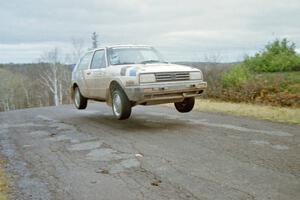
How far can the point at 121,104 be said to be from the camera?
30.6 feet

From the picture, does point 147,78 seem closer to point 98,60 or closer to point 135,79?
point 135,79

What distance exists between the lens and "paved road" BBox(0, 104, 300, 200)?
4633 mm

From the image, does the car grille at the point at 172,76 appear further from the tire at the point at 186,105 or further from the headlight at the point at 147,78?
the tire at the point at 186,105

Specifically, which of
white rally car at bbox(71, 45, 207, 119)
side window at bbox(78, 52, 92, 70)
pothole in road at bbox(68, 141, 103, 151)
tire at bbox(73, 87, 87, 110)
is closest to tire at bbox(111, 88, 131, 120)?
white rally car at bbox(71, 45, 207, 119)

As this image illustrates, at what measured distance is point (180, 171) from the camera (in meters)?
5.37

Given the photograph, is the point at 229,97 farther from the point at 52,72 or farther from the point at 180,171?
the point at 52,72

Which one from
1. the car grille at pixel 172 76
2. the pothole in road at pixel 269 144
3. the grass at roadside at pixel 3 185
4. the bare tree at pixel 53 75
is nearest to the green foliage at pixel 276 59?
the car grille at pixel 172 76

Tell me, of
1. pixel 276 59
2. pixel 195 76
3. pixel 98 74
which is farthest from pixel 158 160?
pixel 276 59

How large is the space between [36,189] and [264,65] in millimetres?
13394

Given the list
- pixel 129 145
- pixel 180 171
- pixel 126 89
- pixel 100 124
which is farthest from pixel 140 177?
pixel 100 124

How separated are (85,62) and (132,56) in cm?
204

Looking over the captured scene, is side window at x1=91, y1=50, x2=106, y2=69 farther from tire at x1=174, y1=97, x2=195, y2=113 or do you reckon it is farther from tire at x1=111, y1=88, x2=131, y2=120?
tire at x1=174, y1=97, x2=195, y2=113

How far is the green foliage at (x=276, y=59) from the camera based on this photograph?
16.1m

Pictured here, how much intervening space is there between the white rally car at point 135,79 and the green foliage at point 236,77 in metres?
4.91
